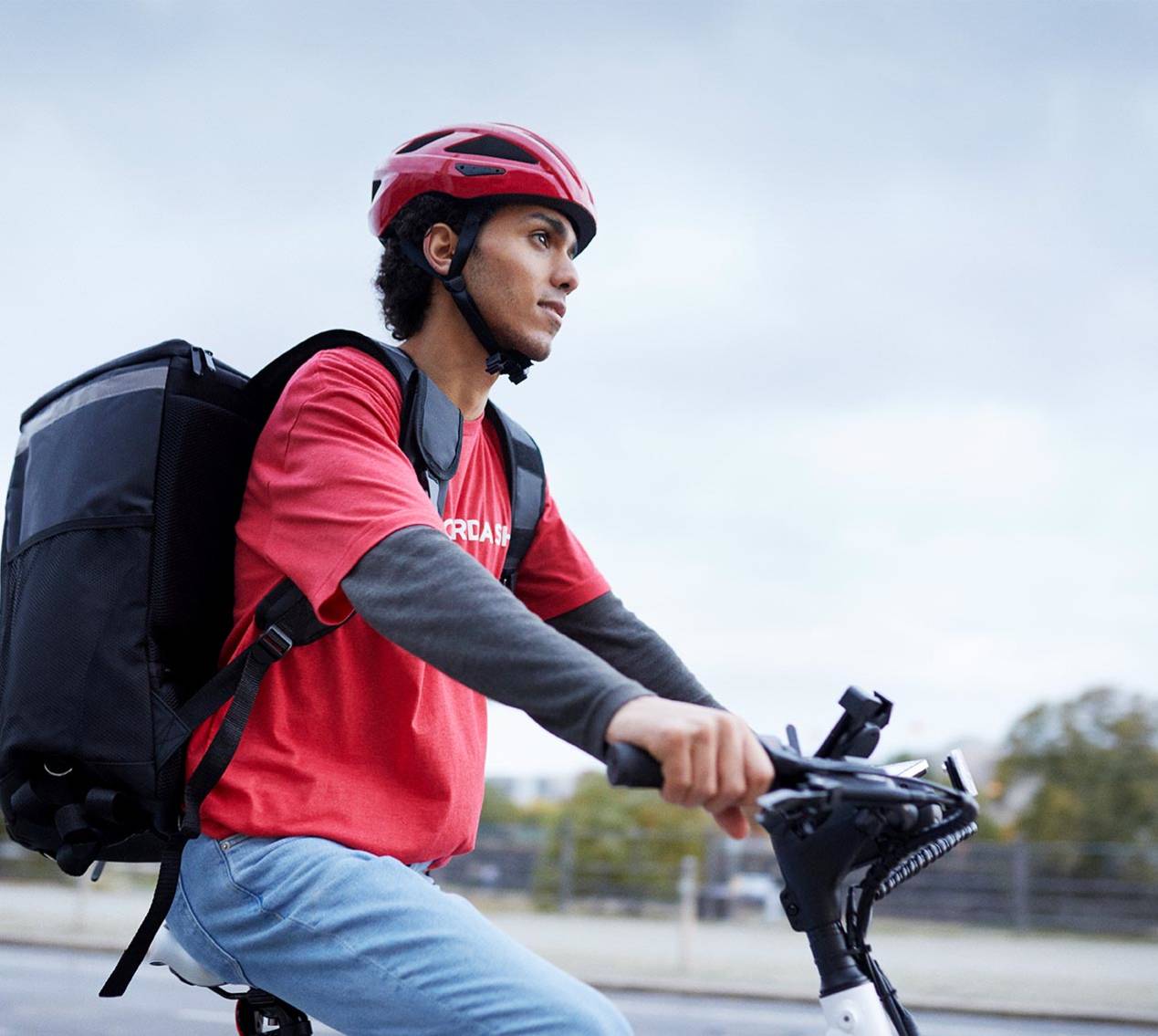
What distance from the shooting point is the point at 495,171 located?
100 inches

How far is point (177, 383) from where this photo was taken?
2.11m

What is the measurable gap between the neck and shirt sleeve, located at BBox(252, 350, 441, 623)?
1.26 ft

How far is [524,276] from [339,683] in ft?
2.65

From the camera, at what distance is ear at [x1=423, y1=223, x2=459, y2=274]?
2592 millimetres

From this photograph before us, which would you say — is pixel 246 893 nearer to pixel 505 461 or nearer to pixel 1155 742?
pixel 505 461

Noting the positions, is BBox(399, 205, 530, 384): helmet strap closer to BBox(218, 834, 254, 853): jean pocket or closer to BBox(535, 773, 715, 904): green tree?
BBox(218, 834, 254, 853): jean pocket

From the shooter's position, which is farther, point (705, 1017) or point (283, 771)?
point (705, 1017)

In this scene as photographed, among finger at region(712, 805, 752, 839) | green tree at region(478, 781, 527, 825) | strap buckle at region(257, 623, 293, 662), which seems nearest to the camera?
finger at region(712, 805, 752, 839)

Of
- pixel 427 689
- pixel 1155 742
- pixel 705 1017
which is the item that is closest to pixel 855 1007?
pixel 427 689

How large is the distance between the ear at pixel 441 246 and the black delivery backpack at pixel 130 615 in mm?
445

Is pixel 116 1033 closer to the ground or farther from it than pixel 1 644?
closer to the ground

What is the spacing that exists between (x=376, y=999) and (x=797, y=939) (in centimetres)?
1596

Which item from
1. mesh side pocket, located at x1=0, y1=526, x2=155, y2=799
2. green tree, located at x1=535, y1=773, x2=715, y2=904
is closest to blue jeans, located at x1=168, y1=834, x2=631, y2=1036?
mesh side pocket, located at x1=0, y1=526, x2=155, y2=799

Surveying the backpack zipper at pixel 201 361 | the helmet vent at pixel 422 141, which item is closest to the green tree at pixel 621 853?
the helmet vent at pixel 422 141
